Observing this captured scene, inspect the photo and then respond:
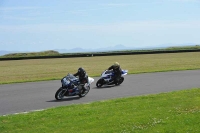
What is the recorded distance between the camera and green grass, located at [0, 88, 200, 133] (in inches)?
333

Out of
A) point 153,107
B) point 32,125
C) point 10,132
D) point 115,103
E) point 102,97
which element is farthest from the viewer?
point 102,97

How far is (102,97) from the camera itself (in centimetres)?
1535

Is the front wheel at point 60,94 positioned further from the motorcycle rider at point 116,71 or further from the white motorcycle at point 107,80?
the motorcycle rider at point 116,71

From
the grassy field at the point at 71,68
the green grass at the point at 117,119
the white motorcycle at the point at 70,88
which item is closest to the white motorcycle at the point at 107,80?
the white motorcycle at the point at 70,88

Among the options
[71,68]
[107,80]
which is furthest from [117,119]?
[71,68]

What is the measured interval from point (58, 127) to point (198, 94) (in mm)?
7053

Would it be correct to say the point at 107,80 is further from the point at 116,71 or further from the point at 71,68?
the point at 71,68

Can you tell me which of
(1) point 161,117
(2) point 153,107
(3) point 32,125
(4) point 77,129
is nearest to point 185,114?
(1) point 161,117

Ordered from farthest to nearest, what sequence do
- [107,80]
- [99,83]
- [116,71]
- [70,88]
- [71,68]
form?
1. [71,68]
2. [116,71]
3. [107,80]
4. [99,83]
5. [70,88]

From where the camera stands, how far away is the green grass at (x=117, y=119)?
846 cm

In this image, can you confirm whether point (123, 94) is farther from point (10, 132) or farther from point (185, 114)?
point (10, 132)

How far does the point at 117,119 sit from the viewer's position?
948 centimetres

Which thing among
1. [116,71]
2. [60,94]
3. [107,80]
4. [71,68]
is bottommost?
[71,68]

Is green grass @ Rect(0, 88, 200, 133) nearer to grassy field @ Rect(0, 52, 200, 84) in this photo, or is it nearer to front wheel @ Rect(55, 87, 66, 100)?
front wheel @ Rect(55, 87, 66, 100)
